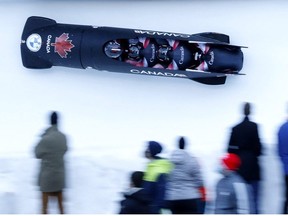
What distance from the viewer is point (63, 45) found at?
7.86m

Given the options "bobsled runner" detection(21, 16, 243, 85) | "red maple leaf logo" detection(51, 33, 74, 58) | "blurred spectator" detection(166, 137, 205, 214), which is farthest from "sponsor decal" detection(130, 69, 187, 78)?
"blurred spectator" detection(166, 137, 205, 214)

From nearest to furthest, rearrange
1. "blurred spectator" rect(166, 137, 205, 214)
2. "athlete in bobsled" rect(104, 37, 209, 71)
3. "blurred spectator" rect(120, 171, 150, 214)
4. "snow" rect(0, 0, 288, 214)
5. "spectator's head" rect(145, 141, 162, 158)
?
"blurred spectator" rect(120, 171, 150, 214) → "spectator's head" rect(145, 141, 162, 158) → "blurred spectator" rect(166, 137, 205, 214) → "snow" rect(0, 0, 288, 214) → "athlete in bobsled" rect(104, 37, 209, 71)

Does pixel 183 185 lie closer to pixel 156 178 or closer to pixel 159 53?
pixel 156 178

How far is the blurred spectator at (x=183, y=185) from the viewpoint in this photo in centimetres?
605

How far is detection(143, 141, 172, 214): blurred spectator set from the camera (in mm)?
5809

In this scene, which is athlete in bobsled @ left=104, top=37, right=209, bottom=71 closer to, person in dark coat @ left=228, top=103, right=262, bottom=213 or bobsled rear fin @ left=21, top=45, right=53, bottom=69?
bobsled rear fin @ left=21, top=45, right=53, bottom=69

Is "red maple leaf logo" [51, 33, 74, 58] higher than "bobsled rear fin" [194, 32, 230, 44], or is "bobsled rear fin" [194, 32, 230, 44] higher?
"bobsled rear fin" [194, 32, 230, 44]

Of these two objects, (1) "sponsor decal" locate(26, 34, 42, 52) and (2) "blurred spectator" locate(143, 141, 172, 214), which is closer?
(2) "blurred spectator" locate(143, 141, 172, 214)

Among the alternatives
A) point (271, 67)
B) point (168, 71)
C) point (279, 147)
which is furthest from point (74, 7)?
point (279, 147)

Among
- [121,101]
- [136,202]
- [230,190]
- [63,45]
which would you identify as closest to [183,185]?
[230,190]

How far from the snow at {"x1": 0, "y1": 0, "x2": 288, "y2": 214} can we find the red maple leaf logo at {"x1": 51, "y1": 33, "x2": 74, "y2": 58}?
34 centimetres

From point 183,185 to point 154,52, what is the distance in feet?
6.23

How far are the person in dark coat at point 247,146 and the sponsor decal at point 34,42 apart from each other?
2.37 m

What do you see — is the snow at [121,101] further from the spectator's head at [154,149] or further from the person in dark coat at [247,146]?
the spectator's head at [154,149]
